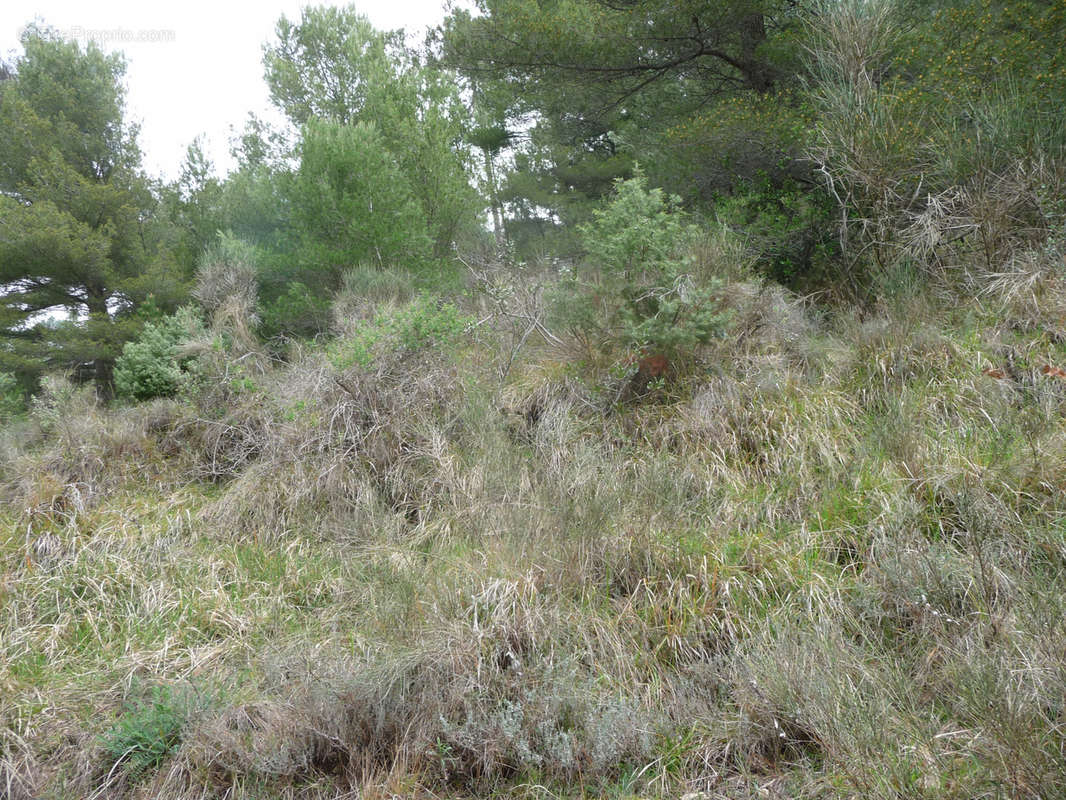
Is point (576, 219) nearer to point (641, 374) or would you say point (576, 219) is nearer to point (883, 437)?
point (641, 374)

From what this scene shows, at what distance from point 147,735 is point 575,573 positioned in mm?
2182

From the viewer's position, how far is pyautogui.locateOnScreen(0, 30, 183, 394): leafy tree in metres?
11.6

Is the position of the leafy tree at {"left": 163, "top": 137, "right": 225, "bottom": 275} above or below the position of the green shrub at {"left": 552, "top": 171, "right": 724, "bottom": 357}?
above

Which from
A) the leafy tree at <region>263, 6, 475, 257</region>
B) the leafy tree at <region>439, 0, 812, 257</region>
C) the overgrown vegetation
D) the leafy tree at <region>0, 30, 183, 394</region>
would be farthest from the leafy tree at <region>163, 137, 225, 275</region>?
the leafy tree at <region>439, 0, 812, 257</region>

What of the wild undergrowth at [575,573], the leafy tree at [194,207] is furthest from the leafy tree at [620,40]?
the leafy tree at [194,207]

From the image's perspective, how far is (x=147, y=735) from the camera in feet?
9.85

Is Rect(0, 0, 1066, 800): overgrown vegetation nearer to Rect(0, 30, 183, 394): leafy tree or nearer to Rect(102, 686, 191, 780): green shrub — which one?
Rect(102, 686, 191, 780): green shrub

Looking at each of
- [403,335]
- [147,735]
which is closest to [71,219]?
[403,335]

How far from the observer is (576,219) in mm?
14641

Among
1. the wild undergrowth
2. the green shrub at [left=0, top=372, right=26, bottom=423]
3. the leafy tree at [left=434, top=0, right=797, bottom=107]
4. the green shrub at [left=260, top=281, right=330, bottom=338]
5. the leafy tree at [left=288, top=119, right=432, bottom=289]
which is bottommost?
the wild undergrowth

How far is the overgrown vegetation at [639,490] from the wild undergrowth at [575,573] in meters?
0.02

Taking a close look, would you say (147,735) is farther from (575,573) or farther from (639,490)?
(639,490)

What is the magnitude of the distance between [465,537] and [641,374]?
229cm

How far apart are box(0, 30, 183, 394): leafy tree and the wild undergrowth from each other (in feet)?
22.0
